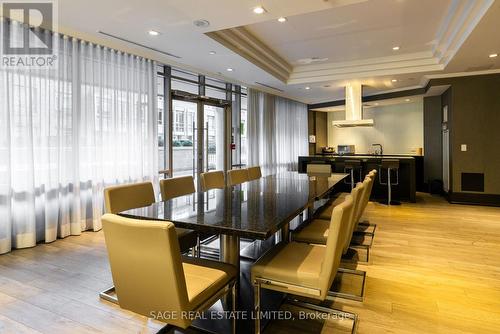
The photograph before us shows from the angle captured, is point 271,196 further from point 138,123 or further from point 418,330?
point 138,123

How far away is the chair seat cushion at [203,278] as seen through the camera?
1.49m

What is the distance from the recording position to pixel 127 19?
341 cm

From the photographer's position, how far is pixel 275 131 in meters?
8.28

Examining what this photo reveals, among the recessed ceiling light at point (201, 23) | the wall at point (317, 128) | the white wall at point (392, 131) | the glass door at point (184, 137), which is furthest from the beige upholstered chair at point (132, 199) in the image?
the white wall at point (392, 131)

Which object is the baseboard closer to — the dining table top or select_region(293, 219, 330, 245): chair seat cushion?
the dining table top

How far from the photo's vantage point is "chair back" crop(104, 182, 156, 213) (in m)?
2.28

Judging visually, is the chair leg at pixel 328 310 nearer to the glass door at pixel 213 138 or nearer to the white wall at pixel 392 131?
the glass door at pixel 213 138

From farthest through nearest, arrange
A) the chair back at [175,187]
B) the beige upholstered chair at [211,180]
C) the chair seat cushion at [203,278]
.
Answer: the beige upholstered chair at [211,180]
the chair back at [175,187]
the chair seat cushion at [203,278]

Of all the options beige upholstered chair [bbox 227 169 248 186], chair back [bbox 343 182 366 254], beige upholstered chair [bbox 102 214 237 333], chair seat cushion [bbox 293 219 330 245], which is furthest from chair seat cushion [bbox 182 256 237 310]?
beige upholstered chair [bbox 227 169 248 186]

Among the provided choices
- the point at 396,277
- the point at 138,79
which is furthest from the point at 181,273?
the point at 138,79

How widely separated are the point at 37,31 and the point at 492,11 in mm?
5287

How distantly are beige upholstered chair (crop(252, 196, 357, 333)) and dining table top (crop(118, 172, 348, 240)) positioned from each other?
11.1 inches

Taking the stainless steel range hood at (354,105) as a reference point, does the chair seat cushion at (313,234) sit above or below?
below

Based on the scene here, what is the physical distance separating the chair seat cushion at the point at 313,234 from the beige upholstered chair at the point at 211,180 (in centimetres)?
128
